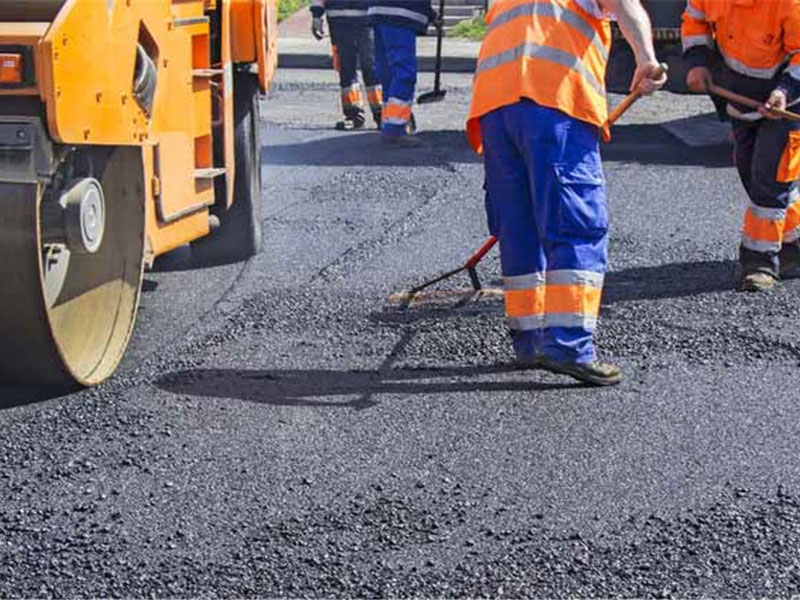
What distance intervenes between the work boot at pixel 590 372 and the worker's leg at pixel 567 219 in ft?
0.06

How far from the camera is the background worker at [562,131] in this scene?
17.5ft

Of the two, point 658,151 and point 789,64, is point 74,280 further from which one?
point 658,151

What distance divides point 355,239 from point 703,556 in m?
3.96

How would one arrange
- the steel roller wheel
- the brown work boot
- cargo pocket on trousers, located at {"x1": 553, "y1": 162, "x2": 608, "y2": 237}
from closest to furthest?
the steel roller wheel
cargo pocket on trousers, located at {"x1": 553, "y1": 162, "x2": 608, "y2": 237}
the brown work boot

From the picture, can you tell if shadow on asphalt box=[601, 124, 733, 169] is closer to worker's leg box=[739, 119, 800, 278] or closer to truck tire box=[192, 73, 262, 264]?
worker's leg box=[739, 119, 800, 278]

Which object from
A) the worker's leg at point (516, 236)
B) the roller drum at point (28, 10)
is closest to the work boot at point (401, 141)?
the worker's leg at point (516, 236)

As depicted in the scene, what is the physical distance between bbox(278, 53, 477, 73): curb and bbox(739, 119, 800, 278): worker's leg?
8707 millimetres

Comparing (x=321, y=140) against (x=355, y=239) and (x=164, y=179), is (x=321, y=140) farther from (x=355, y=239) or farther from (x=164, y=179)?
(x=164, y=179)

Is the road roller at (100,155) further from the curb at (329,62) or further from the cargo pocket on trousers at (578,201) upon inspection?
the curb at (329,62)

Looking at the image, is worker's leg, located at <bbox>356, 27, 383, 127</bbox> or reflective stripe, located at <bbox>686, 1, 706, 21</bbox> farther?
worker's leg, located at <bbox>356, 27, 383, 127</bbox>

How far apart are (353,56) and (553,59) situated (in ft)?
21.3

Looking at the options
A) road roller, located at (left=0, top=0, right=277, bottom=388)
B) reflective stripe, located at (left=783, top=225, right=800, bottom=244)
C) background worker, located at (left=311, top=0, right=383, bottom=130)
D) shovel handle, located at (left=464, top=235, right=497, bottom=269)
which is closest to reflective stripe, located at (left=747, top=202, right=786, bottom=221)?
reflective stripe, located at (left=783, top=225, right=800, bottom=244)

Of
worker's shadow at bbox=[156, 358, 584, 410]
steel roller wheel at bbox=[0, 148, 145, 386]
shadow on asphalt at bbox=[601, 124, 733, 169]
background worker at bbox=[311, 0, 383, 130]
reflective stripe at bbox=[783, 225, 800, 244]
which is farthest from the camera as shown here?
background worker at bbox=[311, 0, 383, 130]

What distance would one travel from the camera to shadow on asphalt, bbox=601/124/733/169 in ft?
33.1
